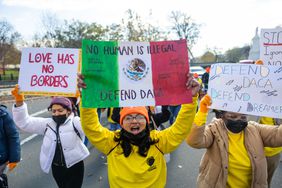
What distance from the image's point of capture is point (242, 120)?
259 centimetres

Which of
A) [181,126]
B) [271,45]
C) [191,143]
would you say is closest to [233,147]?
[191,143]

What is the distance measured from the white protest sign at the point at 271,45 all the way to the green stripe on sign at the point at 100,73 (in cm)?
202

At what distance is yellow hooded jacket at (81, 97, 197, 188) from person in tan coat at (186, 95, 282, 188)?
0.10m

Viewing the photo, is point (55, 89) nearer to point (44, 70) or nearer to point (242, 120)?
point (44, 70)

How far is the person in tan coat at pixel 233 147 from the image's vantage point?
8.05ft

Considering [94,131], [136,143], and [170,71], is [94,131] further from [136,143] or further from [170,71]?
[170,71]

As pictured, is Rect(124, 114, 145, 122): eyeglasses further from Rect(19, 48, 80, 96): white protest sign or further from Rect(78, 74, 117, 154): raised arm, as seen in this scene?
Rect(19, 48, 80, 96): white protest sign

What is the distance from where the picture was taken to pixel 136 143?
246 cm

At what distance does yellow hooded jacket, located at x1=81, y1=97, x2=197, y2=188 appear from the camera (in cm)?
240

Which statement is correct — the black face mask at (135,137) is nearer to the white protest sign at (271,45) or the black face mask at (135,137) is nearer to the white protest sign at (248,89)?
the white protest sign at (248,89)

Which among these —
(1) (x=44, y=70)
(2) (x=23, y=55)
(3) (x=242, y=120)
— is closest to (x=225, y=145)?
(3) (x=242, y=120)

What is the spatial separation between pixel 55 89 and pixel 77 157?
3.29 feet

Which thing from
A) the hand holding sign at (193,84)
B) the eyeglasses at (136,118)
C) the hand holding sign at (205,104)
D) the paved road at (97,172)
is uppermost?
the hand holding sign at (193,84)

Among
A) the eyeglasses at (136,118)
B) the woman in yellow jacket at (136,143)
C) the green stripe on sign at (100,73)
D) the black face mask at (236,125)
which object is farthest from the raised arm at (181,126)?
the green stripe on sign at (100,73)
